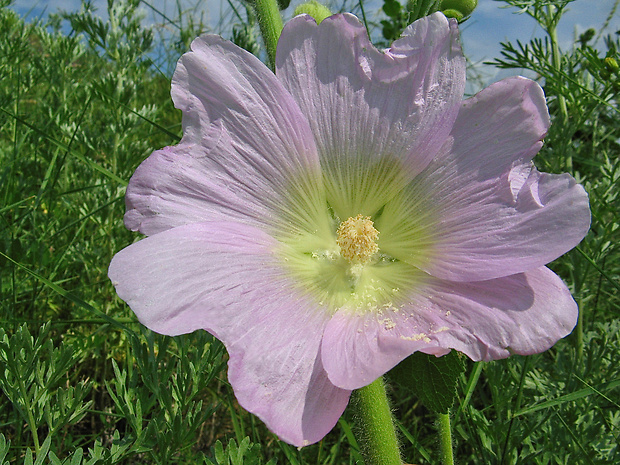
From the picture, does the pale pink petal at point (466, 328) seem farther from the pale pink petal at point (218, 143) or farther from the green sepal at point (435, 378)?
the pale pink petal at point (218, 143)

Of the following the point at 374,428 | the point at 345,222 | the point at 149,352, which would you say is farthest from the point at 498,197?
the point at 149,352

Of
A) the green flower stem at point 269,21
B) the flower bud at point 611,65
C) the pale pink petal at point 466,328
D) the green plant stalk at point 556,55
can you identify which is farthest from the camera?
the green plant stalk at point 556,55

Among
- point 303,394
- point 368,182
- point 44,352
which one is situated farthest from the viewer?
point 44,352

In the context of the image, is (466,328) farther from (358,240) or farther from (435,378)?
(358,240)

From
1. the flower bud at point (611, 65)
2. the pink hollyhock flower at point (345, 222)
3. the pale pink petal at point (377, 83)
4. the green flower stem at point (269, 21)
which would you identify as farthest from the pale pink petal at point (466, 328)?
the flower bud at point (611, 65)

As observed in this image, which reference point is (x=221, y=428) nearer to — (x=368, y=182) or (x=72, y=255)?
(x=72, y=255)

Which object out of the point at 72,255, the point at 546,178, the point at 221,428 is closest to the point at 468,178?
the point at 546,178

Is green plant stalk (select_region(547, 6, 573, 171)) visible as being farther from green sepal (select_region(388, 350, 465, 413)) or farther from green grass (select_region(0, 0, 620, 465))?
green sepal (select_region(388, 350, 465, 413))
